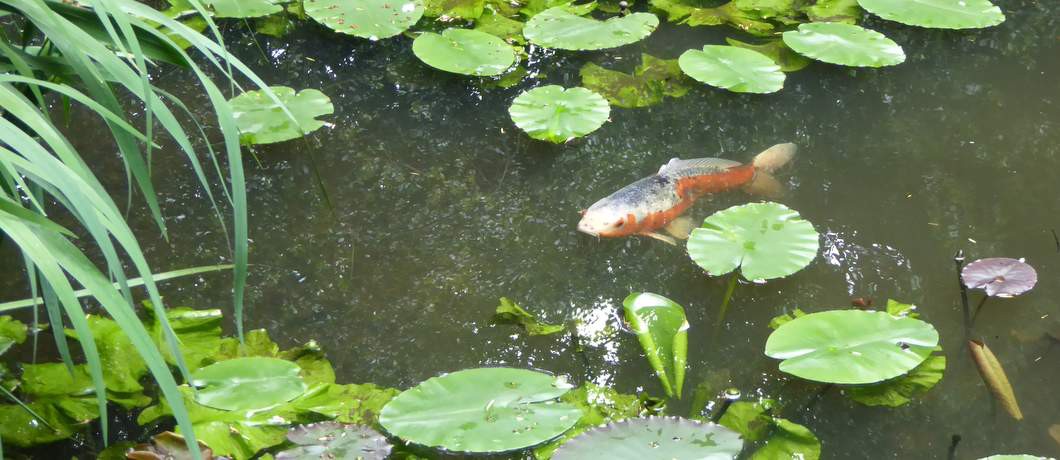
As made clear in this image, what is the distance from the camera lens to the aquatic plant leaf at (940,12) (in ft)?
10.3

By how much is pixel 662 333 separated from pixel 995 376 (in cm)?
74

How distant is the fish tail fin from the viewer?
8.31 ft

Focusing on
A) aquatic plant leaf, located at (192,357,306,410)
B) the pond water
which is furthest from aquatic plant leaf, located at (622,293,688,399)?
aquatic plant leaf, located at (192,357,306,410)

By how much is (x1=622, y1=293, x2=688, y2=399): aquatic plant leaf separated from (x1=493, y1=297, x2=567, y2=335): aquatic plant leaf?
0.18m

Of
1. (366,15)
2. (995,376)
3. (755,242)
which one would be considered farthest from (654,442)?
(366,15)

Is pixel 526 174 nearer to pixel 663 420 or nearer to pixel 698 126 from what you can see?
pixel 698 126

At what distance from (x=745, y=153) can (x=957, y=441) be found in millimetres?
1077

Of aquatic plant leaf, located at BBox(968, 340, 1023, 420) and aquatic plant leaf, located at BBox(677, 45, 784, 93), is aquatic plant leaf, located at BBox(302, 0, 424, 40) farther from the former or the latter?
aquatic plant leaf, located at BBox(968, 340, 1023, 420)

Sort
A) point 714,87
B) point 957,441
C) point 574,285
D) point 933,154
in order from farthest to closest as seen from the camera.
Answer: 1. point 714,87
2. point 933,154
3. point 574,285
4. point 957,441

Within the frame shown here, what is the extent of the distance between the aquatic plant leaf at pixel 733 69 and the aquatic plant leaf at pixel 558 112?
1.17 feet

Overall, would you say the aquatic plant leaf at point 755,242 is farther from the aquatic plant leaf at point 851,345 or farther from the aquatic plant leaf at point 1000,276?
the aquatic plant leaf at point 1000,276

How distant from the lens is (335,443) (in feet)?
5.59

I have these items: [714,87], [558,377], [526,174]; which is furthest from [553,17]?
[558,377]

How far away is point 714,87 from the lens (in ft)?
9.70
